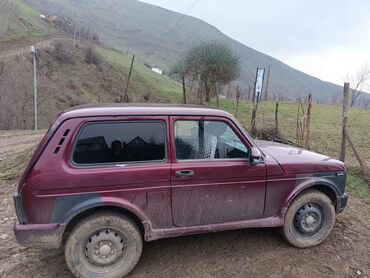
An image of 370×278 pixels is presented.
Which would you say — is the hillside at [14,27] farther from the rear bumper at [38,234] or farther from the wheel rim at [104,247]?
the wheel rim at [104,247]

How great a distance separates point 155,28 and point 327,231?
146 m

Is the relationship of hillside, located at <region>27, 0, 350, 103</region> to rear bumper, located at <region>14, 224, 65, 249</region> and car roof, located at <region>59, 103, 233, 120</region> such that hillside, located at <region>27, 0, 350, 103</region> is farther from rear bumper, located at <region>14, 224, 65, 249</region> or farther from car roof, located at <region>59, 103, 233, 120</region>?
rear bumper, located at <region>14, 224, 65, 249</region>

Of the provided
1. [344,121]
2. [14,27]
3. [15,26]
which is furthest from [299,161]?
[15,26]

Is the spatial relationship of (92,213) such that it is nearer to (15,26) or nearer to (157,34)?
(15,26)

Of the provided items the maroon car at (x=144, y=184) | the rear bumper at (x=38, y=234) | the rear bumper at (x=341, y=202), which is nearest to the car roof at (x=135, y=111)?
the maroon car at (x=144, y=184)

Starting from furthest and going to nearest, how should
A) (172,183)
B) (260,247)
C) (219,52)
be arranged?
(219,52) → (260,247) → (172,183)

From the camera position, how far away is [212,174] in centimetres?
397

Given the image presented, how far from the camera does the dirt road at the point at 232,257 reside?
4.00m

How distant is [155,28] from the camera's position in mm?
143000

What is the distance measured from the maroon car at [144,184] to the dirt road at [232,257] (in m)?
0.31

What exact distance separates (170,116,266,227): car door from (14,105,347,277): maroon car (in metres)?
0.01

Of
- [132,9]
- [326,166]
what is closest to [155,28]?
[132,9]

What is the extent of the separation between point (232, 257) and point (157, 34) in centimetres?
13797

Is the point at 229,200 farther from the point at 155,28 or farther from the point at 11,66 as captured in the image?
the point at 155,28
